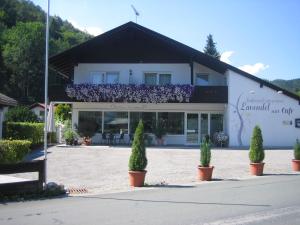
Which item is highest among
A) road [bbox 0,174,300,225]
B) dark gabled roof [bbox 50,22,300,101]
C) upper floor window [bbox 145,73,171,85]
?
dark gabled roof [bbox 50,22,300,101]

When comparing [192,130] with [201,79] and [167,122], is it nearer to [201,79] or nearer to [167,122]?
[167,122]

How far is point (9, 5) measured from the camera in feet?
278

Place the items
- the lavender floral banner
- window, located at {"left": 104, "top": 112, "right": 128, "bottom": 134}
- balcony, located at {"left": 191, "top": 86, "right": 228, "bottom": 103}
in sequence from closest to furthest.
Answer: the lavender floral banner < balcony, located at {"left": 191, "top": 86, "right": 228, "bottom": 103} < window, located at {"left": 104, "top": 112, "right": 128, "bottom": 134}

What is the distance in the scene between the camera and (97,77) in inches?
1232

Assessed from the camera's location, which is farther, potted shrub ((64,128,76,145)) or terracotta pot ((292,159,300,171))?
potted shrub ((64,128,76,145))

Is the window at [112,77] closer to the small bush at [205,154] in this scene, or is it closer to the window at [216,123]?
the window at [216,123]

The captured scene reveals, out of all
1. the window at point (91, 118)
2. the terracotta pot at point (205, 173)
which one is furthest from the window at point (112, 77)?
the terracotta pot at point (205, 173)

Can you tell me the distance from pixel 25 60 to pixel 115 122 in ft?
164

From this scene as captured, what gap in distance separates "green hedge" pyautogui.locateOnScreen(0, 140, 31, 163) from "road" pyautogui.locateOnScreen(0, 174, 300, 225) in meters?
6.70

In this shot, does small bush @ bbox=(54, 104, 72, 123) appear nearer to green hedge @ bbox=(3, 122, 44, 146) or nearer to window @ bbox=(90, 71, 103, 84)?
window @ bbox=(90, 71, 103, 84)

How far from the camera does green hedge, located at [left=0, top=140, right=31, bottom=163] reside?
17453 mm

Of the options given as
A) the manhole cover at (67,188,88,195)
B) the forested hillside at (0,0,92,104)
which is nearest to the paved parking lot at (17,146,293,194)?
the manhole cover at (67,188,88,195)

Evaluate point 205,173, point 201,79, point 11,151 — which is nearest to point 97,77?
point 201,79

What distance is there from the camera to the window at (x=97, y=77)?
102 feet
